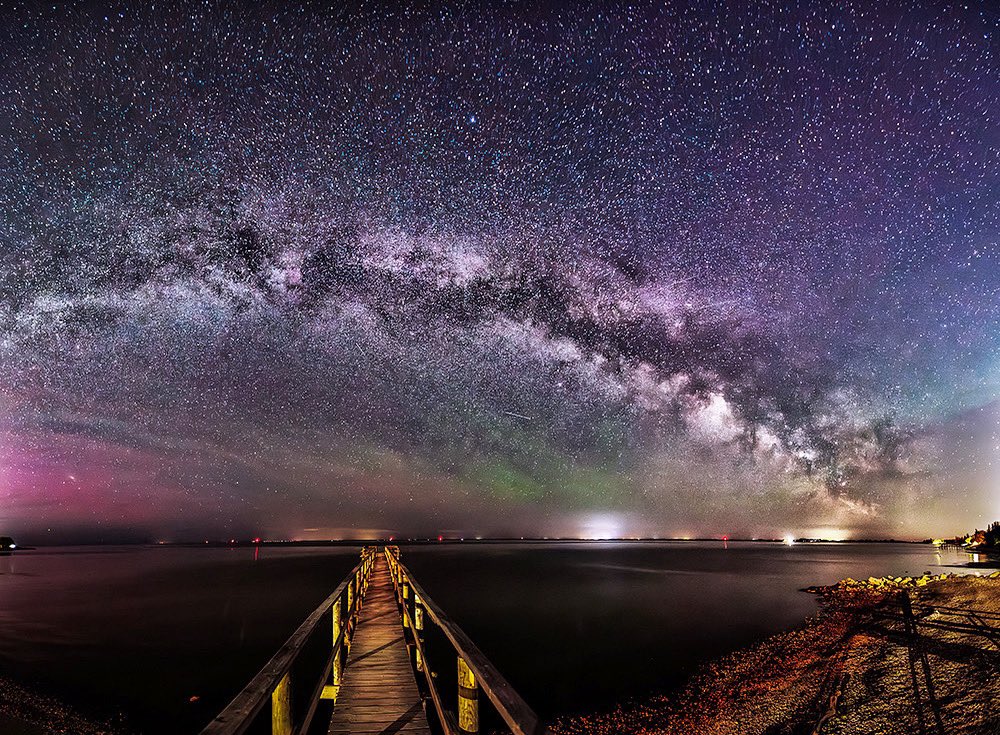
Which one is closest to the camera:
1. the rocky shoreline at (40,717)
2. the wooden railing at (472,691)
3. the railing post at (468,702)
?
the wooden railing at (472,691)

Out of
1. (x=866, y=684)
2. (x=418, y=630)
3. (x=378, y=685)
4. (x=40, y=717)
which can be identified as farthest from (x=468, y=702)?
(x=40, y=717)

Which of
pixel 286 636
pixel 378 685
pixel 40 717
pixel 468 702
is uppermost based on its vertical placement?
pixel 468 702

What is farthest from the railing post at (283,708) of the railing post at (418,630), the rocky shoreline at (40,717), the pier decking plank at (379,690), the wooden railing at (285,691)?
the rocky shoreline at (40,717)

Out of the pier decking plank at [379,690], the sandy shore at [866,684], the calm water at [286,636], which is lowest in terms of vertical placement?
the calm water at [286,636]

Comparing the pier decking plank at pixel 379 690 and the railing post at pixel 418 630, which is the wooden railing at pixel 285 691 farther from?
the railing post at pixel 418 630

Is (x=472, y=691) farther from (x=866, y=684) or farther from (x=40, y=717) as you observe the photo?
(x=40, y=717)

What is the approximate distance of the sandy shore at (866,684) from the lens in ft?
34.7

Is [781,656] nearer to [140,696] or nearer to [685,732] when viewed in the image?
[685,732]

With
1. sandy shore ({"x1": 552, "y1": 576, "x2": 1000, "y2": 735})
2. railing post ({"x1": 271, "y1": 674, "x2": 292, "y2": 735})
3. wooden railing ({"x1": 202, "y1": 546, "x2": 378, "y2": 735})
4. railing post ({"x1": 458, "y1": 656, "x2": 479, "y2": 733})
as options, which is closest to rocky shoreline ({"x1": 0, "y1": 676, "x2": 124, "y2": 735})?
wooden railing ({"x1": 202, "y1": 546, "x2": 378, "y2": 735})

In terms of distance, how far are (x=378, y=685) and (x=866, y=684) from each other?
11.2 m

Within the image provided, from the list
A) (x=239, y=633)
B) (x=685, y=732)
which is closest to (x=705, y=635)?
(x=685, y=732)

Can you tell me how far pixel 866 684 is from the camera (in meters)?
12.7

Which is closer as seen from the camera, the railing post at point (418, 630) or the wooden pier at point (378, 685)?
the wooden pier at point (378, 685)

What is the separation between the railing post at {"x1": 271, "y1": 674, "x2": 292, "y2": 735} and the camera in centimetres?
375
